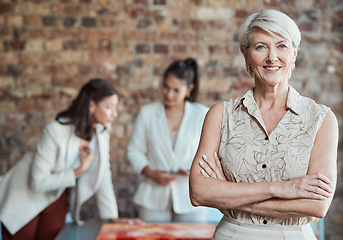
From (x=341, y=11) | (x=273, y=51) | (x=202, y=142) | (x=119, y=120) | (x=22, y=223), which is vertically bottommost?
(x=22, y=223)

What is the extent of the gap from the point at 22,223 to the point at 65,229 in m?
0.35

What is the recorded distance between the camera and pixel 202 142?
1.54 metres

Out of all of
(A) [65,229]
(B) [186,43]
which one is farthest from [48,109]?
A: (A) [65,229]

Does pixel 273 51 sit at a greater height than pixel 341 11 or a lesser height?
lesser

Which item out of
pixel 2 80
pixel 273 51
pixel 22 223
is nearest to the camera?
pixel 273 51

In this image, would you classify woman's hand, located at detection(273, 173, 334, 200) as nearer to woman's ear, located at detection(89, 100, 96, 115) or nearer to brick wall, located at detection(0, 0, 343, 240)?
woman's ear, located at detection(89, 100, 96, 115)

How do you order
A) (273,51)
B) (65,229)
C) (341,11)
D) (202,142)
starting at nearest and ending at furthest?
1. (273,51)
2. (202,142)
3. (65,229)
4. (341,11)

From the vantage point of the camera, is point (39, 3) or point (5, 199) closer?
→ point (5, 199)

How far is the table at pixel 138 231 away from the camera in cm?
214

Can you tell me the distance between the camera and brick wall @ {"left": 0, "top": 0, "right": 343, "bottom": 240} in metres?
3.92

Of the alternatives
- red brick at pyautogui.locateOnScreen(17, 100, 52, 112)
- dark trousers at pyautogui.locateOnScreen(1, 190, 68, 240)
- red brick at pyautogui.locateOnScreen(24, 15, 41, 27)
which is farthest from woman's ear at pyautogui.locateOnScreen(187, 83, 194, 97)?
red brick at pyautogui.locateOnScreen(24, 15, 41, 27)

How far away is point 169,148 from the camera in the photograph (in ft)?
9.48

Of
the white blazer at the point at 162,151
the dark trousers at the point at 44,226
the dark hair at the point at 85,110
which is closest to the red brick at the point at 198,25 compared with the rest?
the white blazer at the point at 162,151

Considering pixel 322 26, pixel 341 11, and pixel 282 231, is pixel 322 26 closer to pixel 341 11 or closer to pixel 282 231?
pixel 341 11
